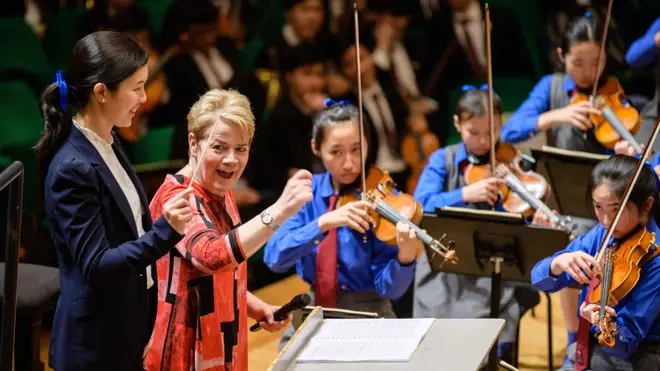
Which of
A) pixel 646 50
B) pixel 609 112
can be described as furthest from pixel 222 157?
pixel 646 50

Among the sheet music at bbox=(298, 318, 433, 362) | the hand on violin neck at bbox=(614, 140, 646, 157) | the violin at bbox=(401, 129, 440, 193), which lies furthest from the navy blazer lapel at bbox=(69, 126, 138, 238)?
the violin at bbox=(401, 129, 440, 193)

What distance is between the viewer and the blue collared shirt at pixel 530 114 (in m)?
4.71

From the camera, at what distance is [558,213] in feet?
14.1

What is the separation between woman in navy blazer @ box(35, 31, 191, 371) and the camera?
2369mm

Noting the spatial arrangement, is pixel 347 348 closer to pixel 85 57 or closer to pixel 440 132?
pixel 85 57

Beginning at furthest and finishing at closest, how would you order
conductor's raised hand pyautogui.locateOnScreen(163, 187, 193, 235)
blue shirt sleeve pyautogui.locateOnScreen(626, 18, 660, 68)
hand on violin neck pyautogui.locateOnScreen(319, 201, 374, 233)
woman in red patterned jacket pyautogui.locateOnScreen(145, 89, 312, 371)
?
blue shirt sleeve pyautogui.locateOnScreen(626, 18, 660, 68), hand on violin neck pyautogui.locateOnScreen(319, 201, 374, 233), woman in red patterned jacket pyautogui.locateOnScreen(145, 89, 312, 371), conductor's raised hand pyautogui.locateOnScreen(163, 187, 193, 235)

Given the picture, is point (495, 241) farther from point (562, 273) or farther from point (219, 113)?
point (219, 113)

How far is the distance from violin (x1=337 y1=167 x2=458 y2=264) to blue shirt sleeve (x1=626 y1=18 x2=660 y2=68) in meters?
1.82

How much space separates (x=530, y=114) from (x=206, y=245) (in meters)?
2.64

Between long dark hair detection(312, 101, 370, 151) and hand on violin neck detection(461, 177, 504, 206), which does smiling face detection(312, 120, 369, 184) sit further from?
hand on violin neck detection(461, 177, 504, 206)

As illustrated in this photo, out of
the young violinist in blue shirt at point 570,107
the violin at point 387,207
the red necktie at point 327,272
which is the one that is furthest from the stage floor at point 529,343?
the violin at point 387,207

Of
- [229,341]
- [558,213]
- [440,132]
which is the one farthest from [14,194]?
[440,132]

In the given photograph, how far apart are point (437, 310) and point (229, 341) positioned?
180 centimetres

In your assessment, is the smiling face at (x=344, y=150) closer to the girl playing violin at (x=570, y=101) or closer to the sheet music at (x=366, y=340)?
the sheet music at (x=366, y=340)
